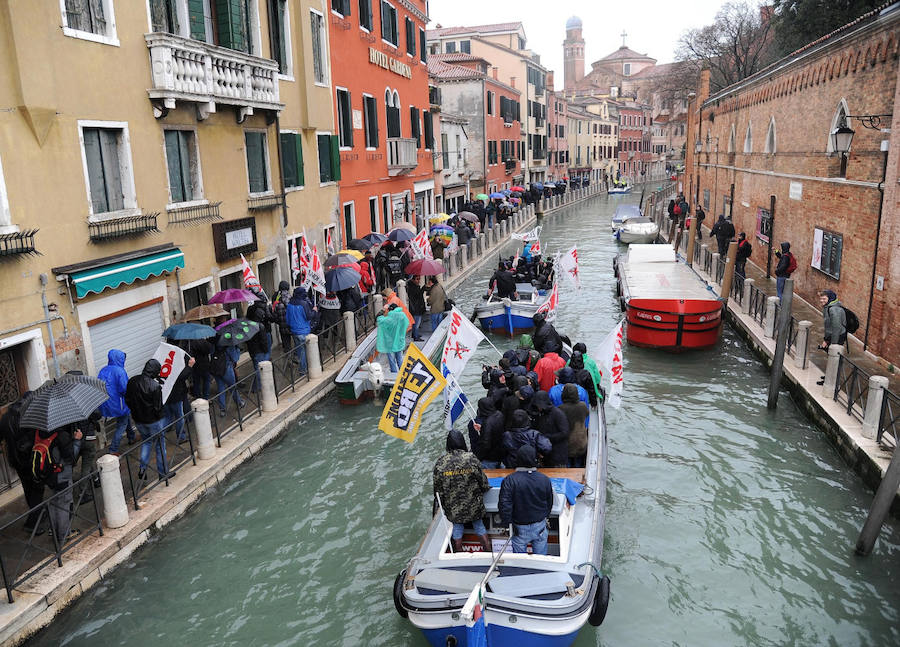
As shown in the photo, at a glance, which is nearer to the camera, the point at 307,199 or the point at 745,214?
the point at 307,199

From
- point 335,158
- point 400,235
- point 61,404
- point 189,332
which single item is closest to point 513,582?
point 61,404

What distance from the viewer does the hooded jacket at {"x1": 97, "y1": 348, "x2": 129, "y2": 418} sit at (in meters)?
8.80

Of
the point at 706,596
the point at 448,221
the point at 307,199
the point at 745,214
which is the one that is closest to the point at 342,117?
the point at 307,199

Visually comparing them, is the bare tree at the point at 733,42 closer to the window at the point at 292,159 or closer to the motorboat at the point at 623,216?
the motorboat at the point at 623,216

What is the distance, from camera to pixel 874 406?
940cm

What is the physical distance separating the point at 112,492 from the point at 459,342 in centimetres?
473

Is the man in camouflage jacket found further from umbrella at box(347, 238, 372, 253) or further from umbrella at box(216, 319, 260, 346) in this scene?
umbrella at box(347, 238, 372, 253)

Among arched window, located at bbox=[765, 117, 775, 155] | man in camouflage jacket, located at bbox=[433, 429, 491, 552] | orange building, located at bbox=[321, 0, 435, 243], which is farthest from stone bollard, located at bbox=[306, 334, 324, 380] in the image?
arched window, located at bbox=[765, 117, 775, 155]

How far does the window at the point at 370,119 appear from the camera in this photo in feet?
70.3

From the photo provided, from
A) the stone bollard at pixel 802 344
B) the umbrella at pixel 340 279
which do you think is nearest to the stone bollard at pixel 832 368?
the stone bollard at pixel 802 344

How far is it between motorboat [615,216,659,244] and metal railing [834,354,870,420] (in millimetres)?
23463

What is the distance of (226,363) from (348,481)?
9.17 ft

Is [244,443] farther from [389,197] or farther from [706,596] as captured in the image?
[389,197]

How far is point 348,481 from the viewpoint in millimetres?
10164
